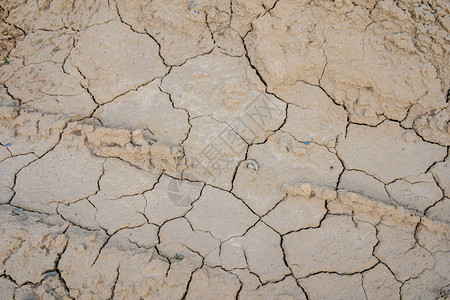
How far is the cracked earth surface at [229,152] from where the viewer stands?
6.56ft

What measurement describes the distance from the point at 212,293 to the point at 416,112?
2.04 meters

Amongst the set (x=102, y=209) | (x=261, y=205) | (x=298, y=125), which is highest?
(x=298, y=125)

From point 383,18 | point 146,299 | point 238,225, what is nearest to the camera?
point 146,299

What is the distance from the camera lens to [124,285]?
1931 mm

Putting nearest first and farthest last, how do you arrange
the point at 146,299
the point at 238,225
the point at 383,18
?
the point at 146,299, the point at 238,225, the point at 383,18

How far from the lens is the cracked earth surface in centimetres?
200

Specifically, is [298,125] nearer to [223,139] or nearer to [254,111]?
[254,111]

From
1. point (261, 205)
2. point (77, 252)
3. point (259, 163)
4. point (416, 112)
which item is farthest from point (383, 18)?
point (77, 252)

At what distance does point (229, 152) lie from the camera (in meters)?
2.50

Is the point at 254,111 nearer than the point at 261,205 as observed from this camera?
No

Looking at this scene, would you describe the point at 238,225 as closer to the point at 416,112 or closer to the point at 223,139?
the point at 223,139

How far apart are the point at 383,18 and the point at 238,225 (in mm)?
1952

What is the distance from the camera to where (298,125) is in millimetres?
2562

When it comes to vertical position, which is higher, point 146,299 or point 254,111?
point 254,111
